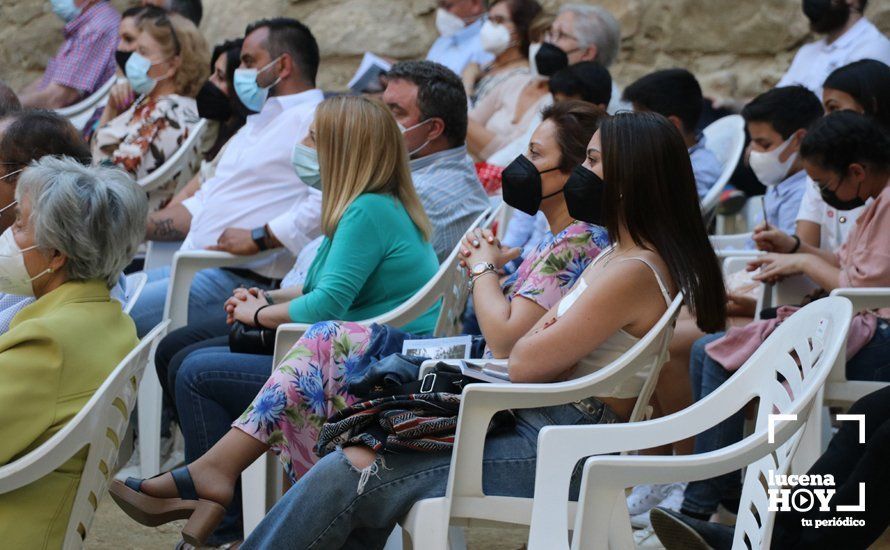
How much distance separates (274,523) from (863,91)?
2.61m

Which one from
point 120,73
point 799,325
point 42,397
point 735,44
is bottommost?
point 120,73

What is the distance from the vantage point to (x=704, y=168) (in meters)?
4.75

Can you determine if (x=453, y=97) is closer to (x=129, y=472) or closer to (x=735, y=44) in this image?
(x=129, y=472)

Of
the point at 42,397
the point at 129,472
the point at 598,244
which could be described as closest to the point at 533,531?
the point at 598,244

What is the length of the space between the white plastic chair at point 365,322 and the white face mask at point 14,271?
29.6 inches

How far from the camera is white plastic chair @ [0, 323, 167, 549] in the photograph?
274 centimetres

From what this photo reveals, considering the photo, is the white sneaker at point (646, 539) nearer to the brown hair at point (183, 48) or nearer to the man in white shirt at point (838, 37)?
the man in white shirt at point (838, 37)

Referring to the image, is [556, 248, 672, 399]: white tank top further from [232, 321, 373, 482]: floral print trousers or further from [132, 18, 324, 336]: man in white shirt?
[132, 18, 324, 336]: man in white shirt

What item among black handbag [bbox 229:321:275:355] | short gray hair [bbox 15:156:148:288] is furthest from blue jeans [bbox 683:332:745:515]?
short gray hair [bbox 15:156:148:288]

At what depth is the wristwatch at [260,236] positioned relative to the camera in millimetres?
4645

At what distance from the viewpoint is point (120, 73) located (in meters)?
6.82

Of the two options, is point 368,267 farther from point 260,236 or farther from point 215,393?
point 260,236

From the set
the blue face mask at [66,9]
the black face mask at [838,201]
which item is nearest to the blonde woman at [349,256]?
the black face mask at [838,201]

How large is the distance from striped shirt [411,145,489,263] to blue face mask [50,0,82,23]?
3996mm
